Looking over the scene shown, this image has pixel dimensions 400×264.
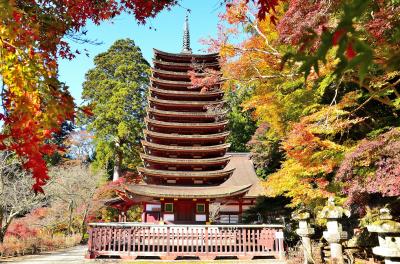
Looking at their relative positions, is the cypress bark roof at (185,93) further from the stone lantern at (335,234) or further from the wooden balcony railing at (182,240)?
the stone lantern at (335,234)

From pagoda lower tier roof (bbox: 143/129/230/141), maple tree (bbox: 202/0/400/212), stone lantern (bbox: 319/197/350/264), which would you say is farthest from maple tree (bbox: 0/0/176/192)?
pagoda lower tier roof (bbox: 143/129/230/141)

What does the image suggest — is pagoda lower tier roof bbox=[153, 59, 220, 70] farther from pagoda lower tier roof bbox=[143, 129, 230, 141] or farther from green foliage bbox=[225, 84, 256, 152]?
green foliage bbox=[225, 84, 256, 152]

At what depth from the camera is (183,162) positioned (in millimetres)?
15461

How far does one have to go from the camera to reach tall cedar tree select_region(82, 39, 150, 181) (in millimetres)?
28766

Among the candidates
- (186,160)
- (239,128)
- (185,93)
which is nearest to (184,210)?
(186,160)

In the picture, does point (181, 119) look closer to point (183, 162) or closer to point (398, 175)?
point (183, 162)

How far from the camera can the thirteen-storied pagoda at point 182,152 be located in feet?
47.2

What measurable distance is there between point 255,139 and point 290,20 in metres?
17.4

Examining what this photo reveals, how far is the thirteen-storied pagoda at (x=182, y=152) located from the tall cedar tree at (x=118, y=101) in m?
9.68

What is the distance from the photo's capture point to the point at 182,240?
39.9 ft

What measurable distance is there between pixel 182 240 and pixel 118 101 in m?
19.4

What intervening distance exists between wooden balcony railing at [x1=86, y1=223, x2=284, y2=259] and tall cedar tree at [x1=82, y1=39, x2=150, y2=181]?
1658cm

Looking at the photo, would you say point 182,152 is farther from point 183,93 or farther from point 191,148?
point 183,93

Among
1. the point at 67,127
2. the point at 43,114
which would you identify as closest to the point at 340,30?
the point at 43,114
